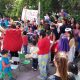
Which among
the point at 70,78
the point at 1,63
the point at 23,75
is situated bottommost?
the point at 23,75

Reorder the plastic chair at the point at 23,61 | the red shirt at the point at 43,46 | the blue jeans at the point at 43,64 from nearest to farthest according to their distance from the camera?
the red shirt at the point at 43,46 < the blue jeans at the point at 43,64 < the plastic chair at the point at 23,61

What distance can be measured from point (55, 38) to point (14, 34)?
63.7 inches

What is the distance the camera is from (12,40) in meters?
10.5

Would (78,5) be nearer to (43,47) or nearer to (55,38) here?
(55,38)

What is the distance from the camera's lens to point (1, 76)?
9.29 metres

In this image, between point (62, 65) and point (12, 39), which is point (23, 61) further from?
point (62, 65)

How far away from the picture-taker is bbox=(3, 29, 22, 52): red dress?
10.4 m

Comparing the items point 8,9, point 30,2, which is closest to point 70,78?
point 30,2

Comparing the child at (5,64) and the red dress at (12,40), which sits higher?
the red dress at (12,40)

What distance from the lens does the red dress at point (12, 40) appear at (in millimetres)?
10367

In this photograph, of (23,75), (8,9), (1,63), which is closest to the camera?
(1,63)

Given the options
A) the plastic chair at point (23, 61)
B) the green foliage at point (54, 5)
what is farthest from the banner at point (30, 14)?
the plastic chair at point (23, 61)

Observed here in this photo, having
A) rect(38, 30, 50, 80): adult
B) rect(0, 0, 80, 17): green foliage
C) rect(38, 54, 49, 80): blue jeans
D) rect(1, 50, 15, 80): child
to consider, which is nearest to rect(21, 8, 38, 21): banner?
rect(0, 0, 80, 17): green foliage

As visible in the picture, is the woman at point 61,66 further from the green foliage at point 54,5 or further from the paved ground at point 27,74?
the green foliage at point 54,5
